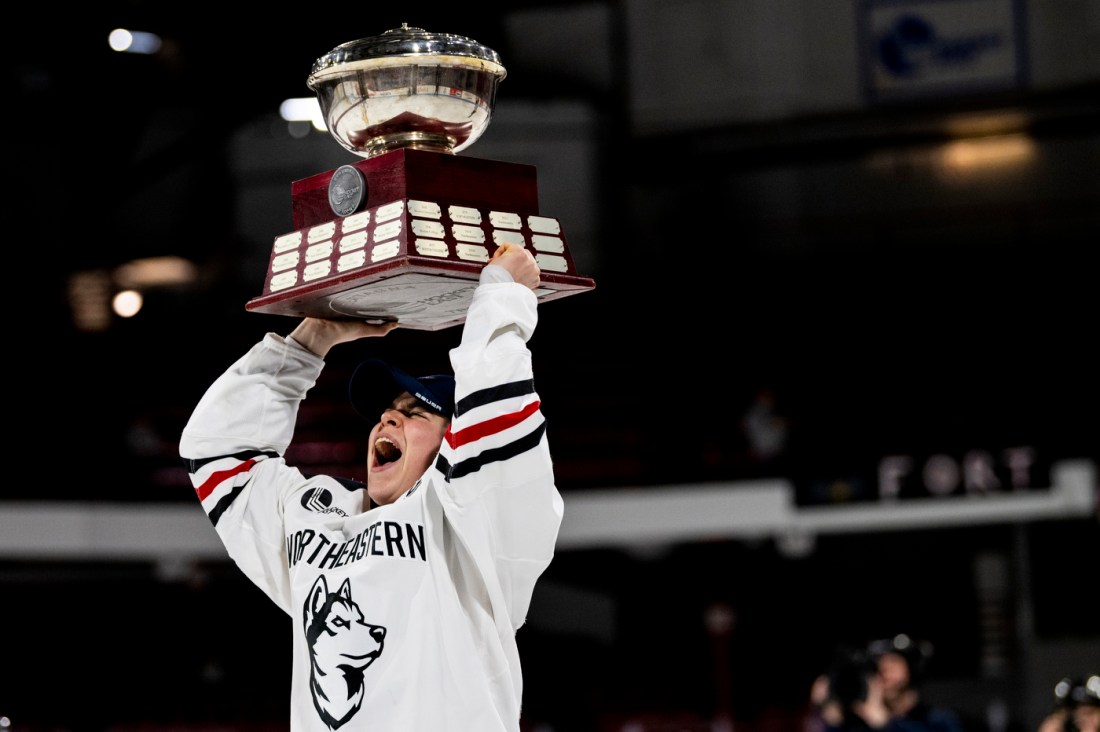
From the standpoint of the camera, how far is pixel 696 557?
15469 mm

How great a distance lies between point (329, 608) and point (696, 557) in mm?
12844

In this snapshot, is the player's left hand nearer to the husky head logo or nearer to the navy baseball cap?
the navy baseball cap

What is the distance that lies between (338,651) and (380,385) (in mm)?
611

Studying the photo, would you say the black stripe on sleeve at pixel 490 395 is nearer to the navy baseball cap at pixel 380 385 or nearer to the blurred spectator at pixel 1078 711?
the navy baseball cap at pixel 380 385

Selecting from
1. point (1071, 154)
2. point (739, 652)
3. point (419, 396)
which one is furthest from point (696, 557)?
point (419, 396)

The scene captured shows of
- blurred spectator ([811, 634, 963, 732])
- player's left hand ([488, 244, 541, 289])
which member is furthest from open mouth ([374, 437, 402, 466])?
blurred spectator ([811, 634, 963, 732])

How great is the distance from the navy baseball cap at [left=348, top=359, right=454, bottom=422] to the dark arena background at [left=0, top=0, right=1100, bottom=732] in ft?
31.2

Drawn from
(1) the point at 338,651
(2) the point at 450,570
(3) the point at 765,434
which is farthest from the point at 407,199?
(3) the point at 765,434

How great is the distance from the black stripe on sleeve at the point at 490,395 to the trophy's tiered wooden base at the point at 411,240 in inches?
11.3

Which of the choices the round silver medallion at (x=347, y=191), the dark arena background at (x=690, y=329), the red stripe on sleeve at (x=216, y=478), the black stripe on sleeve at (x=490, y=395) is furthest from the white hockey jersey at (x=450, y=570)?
the dark arena background at (x=690, y=329)

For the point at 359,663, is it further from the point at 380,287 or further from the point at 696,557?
the point at 696,557

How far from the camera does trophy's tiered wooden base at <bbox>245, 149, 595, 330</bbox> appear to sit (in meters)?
2.88

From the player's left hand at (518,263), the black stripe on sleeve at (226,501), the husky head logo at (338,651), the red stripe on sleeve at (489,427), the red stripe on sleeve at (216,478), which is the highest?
the player's left hand at (518,263)

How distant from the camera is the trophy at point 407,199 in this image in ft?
9.57
